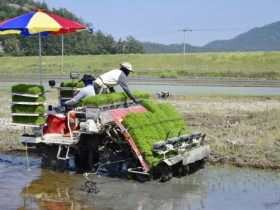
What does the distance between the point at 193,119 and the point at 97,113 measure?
980cm

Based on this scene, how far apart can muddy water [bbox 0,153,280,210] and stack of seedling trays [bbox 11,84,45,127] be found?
1.27m

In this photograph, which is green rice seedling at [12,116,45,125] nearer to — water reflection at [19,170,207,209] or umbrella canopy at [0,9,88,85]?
water reflection at [19,170,207,209]

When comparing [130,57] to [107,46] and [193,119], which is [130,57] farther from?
[193,119]

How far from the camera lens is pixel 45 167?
14172 mm

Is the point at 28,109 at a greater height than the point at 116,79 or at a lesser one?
lesser

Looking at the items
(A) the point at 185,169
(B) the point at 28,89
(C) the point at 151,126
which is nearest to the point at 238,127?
(A) the point at 185,169

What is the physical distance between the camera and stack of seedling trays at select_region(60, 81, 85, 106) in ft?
49.9

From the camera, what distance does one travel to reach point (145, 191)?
11.7 metres

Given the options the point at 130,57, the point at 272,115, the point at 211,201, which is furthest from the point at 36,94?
the point at 130,57

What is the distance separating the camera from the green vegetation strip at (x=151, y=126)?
12.4 m

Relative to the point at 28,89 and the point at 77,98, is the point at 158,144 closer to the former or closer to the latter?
the point at 77,98

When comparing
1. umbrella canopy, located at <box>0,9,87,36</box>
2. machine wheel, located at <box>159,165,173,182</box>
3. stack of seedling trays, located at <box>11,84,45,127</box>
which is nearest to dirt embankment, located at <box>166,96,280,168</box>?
machine wheel, located at <box>159,165,173,182</box>

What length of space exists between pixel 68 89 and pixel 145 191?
15.3 ft

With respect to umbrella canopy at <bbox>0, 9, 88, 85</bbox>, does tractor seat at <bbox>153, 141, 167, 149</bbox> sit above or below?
below
